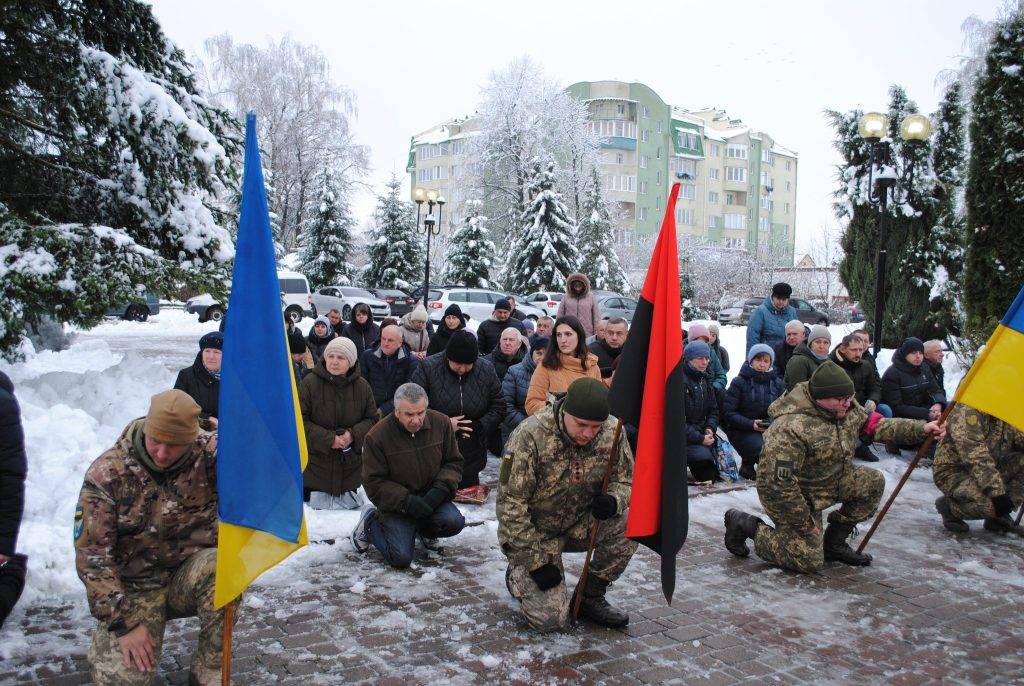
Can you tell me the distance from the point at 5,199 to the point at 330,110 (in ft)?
126

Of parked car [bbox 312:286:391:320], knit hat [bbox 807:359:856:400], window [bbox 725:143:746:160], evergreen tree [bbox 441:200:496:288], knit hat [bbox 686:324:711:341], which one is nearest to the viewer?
knit hat [bbox 807:359:856:400]

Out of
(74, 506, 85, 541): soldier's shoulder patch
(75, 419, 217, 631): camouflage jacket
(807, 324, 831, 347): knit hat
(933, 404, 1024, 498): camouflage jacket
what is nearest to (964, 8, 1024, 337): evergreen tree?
(807, 324, 831, 347): knit hat

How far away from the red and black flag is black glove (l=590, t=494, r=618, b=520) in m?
0.14

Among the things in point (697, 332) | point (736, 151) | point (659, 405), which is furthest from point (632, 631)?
point (736, 151)

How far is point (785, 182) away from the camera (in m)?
95.5

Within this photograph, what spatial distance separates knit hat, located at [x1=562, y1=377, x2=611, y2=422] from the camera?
4.86 metres

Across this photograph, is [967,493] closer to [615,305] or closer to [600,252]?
[615,305]

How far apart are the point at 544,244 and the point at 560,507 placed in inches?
1369

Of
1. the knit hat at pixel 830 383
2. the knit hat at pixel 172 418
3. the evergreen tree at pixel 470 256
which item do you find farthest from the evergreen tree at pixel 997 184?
the evergreen tree at pixel 470 256

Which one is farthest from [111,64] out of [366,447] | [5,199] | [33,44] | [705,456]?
[705,456]

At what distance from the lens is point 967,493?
7.23 m

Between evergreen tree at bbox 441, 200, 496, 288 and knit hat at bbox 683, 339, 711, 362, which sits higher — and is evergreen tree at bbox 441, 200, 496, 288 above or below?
above

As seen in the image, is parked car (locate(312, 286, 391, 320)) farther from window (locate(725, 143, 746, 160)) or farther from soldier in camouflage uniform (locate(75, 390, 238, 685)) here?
window (locate(725, 143, 746, 160))

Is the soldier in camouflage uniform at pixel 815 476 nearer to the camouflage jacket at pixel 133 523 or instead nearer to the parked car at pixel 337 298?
the camouflage jacket at pixel 133 523
